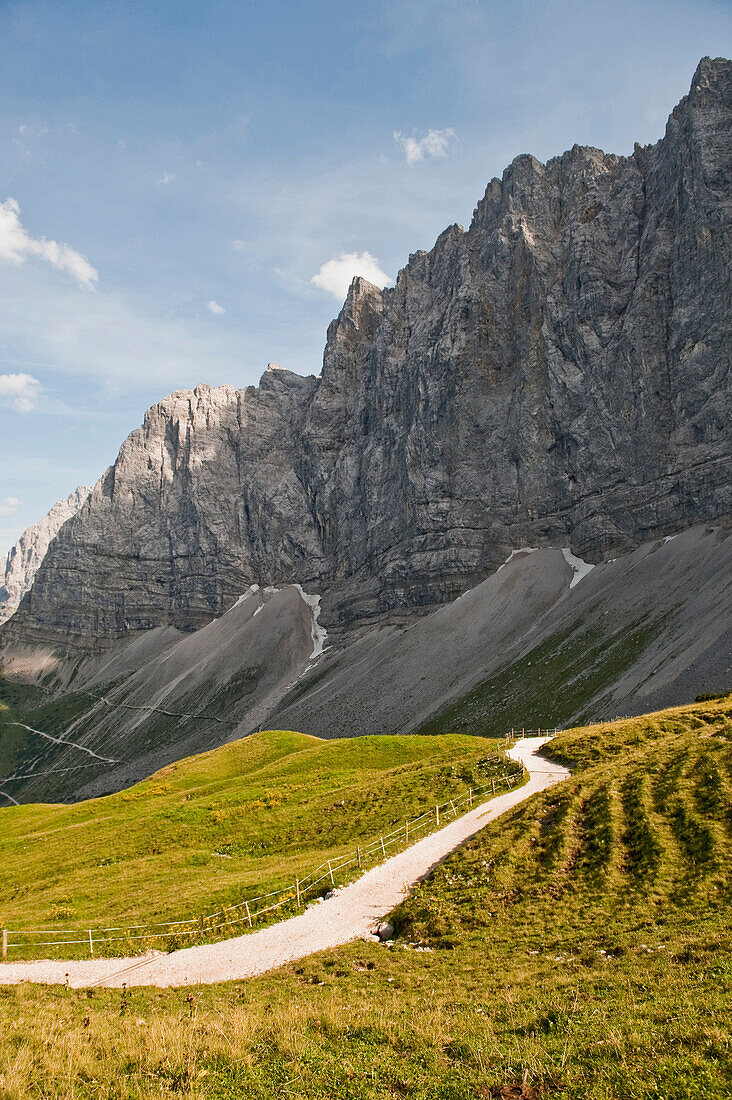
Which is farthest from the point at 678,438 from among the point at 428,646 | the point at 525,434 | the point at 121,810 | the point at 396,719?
the point at 121,810

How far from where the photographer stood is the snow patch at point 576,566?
157500 mm

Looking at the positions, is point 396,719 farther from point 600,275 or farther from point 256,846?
point 600,275

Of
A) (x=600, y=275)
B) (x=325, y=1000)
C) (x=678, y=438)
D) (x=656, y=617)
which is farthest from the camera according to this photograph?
(x=600, y=275)

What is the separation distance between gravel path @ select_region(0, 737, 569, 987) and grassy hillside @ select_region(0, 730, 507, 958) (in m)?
1.42

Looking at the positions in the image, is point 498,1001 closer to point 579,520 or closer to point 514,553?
point 579,520

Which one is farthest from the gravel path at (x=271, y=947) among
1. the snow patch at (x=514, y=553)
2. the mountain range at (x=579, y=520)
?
the snow patch at (x=514, y=553)

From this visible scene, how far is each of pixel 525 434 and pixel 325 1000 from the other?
185 m

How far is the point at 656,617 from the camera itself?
116000 mm

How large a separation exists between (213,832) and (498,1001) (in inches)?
1153

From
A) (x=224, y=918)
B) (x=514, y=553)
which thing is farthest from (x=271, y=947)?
(x=514, y=553)

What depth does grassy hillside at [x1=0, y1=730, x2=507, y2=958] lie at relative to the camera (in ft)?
94.7

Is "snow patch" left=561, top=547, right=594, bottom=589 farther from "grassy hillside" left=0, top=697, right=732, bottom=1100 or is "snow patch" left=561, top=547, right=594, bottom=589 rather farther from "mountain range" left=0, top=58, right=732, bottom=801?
"grassy hillside" left=0, top=697, right=732, bottom=1100

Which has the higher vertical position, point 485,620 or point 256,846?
point 485,620

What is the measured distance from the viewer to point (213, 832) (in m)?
40.1
